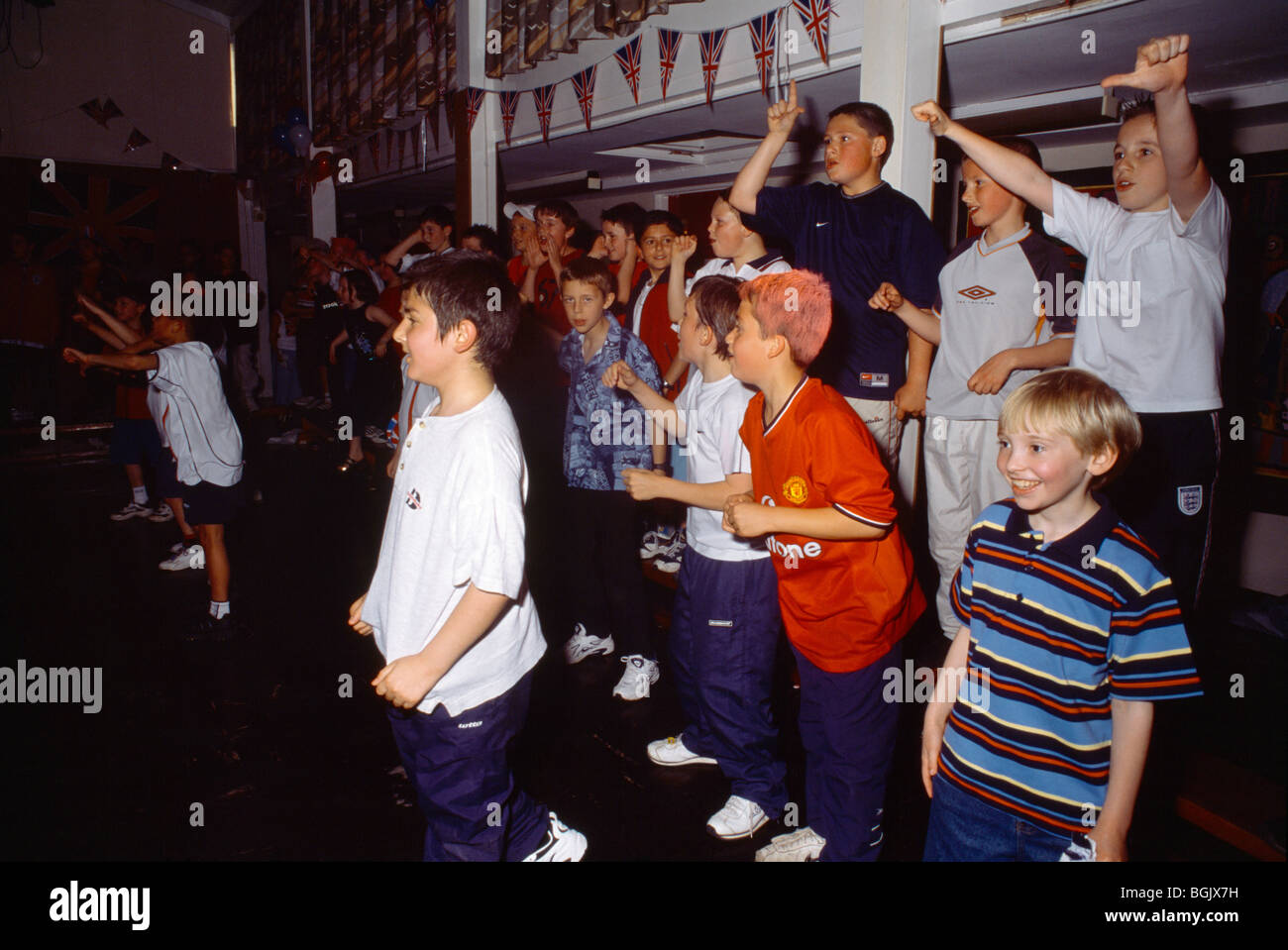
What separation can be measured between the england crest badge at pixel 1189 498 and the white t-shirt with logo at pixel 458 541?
1840 mm

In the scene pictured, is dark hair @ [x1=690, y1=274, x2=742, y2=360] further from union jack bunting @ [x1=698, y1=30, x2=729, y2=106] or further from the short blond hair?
union jack bunting @ [x1=698, y1=30, x2=729, y2=106]

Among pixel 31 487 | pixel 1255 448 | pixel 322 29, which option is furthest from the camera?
pixel 322 29

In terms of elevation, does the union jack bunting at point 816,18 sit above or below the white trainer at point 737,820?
above

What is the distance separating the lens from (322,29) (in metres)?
9.10

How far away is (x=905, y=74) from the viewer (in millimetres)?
3141

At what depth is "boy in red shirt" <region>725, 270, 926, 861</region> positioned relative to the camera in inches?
75.5

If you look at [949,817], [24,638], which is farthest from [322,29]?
[949,817]

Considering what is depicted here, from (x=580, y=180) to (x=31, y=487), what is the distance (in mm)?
5554

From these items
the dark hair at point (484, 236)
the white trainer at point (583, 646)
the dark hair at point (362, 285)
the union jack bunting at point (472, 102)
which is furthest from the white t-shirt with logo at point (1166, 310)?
the dark hair at point (362, 285)

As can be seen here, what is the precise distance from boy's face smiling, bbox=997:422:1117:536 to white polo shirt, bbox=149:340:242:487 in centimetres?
359

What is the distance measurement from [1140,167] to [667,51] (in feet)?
10.0

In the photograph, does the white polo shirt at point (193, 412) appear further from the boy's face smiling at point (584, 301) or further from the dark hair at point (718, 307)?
the dark hair at point (718, 307)

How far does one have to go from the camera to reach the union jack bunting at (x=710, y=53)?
13.7 feet
